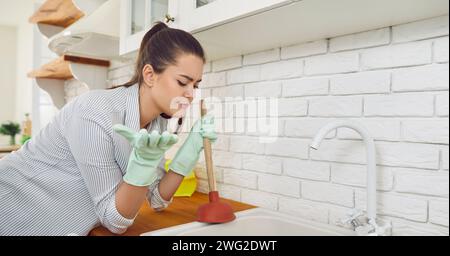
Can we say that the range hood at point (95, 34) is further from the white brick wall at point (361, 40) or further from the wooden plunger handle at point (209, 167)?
the white brick wall at point (361, 40)

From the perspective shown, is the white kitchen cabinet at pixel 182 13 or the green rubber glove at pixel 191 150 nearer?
the white kitchen cabinet at pixel 182 13

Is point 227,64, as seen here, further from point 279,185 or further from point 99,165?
point 99,165

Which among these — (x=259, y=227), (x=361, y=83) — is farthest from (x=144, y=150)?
(x=361, y=83)

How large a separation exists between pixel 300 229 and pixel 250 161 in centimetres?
34

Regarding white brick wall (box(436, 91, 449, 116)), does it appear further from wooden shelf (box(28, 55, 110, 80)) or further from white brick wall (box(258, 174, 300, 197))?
wooden shelf (box(28, 55, 110, 80))

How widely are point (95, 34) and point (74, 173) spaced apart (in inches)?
29.5

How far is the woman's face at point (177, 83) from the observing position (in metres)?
1.03

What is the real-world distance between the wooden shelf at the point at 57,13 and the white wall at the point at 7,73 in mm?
1546

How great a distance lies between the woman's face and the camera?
40.4 inches

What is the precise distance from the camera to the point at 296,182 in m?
1.13

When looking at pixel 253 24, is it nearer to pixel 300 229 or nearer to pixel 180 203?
pixel 300 229

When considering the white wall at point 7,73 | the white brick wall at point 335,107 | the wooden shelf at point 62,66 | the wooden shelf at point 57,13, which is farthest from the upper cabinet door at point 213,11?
the white wall at point 7,73

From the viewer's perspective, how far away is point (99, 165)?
92cm

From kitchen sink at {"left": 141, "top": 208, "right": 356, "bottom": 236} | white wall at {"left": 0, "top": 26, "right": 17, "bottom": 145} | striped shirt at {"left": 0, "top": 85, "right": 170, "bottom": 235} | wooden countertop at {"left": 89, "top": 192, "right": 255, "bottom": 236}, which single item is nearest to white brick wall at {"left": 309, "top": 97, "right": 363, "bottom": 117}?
kitchen sink at {"left": 141, "top": 208, "right": 356, "bottom": 236}
